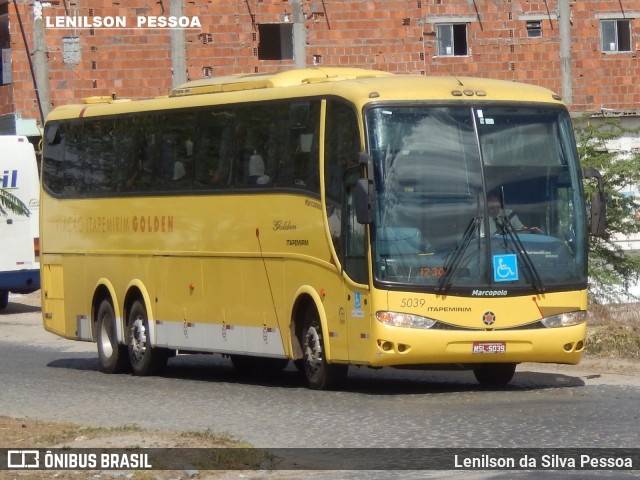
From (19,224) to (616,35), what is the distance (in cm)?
2084

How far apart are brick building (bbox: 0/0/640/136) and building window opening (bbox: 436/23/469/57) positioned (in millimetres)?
28

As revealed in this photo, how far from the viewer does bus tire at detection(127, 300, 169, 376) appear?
19.6 metres

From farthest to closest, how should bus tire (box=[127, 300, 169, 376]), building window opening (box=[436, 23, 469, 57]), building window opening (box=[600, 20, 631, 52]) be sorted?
building window opening (box=[600, 20, 631, 52]), building window opening (box=[436, 23, 469, 57]), bus tire (box=[127, 300, 169, 376])

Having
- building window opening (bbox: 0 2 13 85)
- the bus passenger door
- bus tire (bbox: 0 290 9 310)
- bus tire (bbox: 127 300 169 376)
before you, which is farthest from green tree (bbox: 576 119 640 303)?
building window opening (bbox: 0 2 13 85)

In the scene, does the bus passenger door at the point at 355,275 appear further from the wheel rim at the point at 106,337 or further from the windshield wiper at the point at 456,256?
the wheel rim at the point at 106,337

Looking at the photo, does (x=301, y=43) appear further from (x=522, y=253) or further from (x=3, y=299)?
(x=522, y=253)

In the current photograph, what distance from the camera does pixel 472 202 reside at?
15.5 meters

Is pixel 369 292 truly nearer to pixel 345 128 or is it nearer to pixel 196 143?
pixel 345 128

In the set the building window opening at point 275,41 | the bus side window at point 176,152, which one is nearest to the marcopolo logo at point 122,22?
the building window opening at point 275,41

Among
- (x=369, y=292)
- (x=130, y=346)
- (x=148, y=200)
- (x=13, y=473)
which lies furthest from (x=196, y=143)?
(x=13, y=473)

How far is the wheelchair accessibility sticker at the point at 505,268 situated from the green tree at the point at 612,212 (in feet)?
31.6

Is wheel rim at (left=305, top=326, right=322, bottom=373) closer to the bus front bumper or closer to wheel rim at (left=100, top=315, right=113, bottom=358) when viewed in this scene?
the bus front bumper

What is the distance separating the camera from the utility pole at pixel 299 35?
42938 millimetres

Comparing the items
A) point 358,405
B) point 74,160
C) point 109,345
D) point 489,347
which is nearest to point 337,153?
point 489,347
